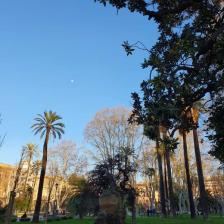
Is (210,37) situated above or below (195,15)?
below

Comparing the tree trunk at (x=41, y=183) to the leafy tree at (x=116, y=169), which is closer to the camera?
the leafy tree at (x=116, y=169)

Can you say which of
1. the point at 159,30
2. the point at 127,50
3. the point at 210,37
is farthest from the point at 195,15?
the point at 127,50

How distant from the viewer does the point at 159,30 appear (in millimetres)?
10148

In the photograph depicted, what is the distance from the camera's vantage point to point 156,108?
8.54 metres

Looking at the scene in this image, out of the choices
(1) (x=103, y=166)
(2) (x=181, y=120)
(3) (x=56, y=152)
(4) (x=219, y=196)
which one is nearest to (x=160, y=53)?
(2) (x=181, y=120)

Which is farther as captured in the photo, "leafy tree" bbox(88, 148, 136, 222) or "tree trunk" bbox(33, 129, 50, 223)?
"tree trunk" bbox(33, 129, 50, 223)

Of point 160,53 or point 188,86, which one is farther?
point 160,53

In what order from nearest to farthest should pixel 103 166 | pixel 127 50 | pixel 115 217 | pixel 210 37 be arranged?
pixel 210 37 < pixel 127 50 < pixel 115 217 < pixel 103 166

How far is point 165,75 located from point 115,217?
1380 cm

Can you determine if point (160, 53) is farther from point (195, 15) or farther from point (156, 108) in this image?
point (156, 108)

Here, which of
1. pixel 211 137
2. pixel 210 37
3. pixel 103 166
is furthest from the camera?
pixel 103 166

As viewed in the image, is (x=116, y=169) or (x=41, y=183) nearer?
(x=116, y=169)

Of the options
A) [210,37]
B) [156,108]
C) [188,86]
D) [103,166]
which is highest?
[103,166]

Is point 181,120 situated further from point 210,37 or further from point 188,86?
point 210,37
